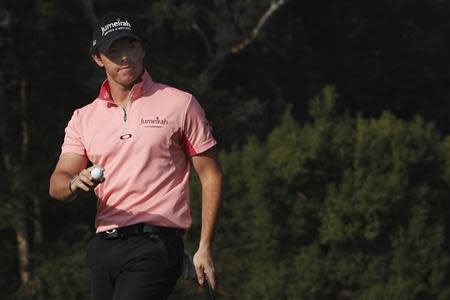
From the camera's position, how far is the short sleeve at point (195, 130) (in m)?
4.95

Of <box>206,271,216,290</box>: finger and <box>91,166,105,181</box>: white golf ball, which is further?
<box>206,271,216,290</box>: finger

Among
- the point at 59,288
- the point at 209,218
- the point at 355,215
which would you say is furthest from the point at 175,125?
the point at 59,288

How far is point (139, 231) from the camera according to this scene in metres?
4.91

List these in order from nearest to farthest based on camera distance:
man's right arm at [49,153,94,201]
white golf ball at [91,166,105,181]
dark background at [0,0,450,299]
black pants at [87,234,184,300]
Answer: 1. white golf ball at [91,166,105,181]
2. man's right arm at [49,153,94,201]
3. black pants at [87,234,184,300]
4. dark background at [0,0,450,299]

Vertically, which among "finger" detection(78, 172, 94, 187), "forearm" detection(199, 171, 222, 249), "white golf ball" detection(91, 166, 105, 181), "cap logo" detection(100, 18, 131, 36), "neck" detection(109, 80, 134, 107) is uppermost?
"cap logo" detection(100, 18, 131, 36)

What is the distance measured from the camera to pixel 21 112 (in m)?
23.8

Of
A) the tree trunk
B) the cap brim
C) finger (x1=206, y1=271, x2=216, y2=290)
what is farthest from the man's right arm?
the tree trunk

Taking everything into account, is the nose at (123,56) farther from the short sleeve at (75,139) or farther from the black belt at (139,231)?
the black belt at (139,231)

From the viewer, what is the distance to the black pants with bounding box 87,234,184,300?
4.81 meters

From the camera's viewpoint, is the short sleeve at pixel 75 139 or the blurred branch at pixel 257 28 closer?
the short sleeve at pixel 75 139

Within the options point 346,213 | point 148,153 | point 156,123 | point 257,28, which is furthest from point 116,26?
point 257,28

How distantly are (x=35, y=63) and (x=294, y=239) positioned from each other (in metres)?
8.09

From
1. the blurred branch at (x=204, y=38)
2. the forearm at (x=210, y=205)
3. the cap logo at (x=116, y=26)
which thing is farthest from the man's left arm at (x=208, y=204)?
the blurred branch at (x=204, y=38)

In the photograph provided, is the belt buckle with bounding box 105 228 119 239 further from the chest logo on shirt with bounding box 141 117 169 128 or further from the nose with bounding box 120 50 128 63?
the nose with bounding box 120 50 128 63
